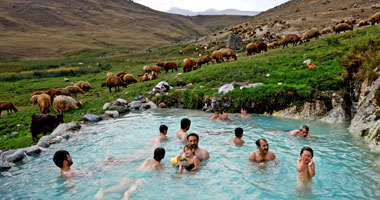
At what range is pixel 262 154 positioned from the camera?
7285 mm

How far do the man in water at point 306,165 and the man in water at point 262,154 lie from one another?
118cm

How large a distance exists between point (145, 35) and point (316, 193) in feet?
422

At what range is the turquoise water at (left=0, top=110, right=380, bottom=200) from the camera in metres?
5.94

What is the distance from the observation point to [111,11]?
161750 millimetres

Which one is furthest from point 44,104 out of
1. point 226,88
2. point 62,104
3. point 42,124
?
point 226,88

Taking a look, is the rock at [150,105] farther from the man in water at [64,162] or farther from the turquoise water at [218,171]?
the man in water at [64,162]

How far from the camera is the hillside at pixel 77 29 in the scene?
3009 inches

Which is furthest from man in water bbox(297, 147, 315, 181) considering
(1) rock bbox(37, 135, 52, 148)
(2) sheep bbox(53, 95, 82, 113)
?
(2) sheep bbox(53, 95, 82, 113)

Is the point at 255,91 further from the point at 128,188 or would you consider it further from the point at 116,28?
the point at 116,28

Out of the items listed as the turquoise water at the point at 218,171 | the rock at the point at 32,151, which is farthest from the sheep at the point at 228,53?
the rock at the point at 32,151

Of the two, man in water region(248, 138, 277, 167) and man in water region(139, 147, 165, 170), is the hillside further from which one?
man in water region(248, 138, 277, 167)

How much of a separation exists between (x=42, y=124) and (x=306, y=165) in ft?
35.7

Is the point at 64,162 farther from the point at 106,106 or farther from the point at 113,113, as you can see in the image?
the point at 106,106

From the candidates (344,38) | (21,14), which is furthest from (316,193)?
(21,14)
